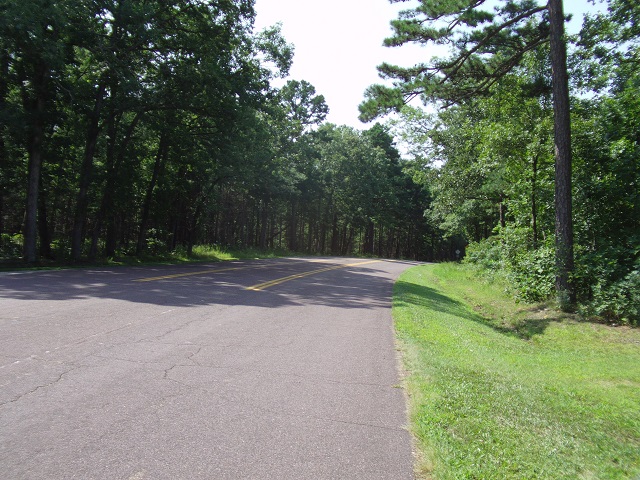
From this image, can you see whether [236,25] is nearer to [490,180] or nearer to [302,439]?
[490,180]

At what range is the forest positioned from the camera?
12789 millimetres

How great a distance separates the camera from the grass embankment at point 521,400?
345cm

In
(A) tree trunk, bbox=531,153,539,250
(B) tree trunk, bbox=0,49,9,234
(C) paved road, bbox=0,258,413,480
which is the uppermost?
(B) tree trunk, bbox=0,49,9,234

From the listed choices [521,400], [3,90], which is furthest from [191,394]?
[3,90]

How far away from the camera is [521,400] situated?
16.4 ft

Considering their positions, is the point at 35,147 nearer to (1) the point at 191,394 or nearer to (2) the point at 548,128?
(1) the point at 191,394

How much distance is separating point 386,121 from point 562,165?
7614mm

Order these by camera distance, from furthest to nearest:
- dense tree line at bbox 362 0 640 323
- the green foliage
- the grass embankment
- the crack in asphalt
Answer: the green foliage, dense tree line at bbox 362 0 640 323, the crack in asphalt, the grass embankment

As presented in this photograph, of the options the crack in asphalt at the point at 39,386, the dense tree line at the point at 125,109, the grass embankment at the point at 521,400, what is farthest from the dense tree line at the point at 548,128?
the crack in asphalt at the point at 39,386

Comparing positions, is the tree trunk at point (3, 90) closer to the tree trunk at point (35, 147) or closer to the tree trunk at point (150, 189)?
the tree trunk at point (35, 147)

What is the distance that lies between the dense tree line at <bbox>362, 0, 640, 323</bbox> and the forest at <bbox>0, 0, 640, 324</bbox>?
6cm

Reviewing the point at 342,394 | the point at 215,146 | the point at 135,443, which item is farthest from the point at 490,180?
the point at 135,443

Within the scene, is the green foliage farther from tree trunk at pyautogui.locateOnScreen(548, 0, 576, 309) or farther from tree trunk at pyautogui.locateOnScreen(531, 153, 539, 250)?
tree trunk at pyautogui.locateOnScreen(531, 153, 539, 250)

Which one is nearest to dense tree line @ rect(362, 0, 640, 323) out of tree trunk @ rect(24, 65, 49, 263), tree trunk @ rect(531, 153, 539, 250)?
tree trunk @ rect(531, 153, 539, 250)
